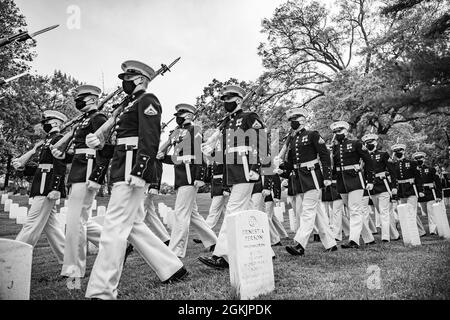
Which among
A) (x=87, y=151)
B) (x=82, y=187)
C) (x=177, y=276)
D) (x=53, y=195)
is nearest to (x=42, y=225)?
(x=53, y=195)

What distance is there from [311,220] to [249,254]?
3.20 m

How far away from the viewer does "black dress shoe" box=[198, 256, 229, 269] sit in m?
5.07

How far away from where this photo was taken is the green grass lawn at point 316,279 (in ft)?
12.1

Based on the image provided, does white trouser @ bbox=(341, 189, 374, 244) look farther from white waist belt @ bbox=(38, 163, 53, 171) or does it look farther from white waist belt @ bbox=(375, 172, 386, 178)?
white waist belt @ bbox=(38, 163, 53, 171)

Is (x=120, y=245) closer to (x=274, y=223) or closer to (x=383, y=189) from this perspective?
(x=274, y=223)

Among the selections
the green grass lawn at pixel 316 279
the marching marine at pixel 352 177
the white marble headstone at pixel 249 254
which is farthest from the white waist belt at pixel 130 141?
the marching marine at pixel 352 177

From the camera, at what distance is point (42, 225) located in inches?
236

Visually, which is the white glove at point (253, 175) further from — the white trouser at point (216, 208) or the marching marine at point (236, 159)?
the white trouser at point (216, 208)

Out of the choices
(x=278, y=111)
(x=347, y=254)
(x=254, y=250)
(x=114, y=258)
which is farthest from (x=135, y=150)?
(x=278, y=111)

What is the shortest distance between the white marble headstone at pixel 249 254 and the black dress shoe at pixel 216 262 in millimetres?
1264

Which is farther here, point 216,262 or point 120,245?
point 216,262

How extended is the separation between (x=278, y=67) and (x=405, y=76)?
20.0 m

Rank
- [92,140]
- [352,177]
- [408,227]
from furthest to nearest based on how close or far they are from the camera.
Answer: [352,177] < [408,227] < [92,140]

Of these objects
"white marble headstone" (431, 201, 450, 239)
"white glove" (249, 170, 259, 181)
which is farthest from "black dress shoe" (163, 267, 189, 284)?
"white marble headstone" (431, 201, 450, 239)
